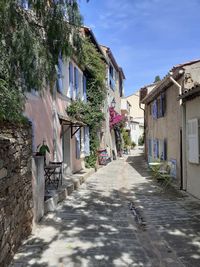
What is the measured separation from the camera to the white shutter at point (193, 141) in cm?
1059

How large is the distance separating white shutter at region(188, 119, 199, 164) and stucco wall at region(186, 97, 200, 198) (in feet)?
0.61

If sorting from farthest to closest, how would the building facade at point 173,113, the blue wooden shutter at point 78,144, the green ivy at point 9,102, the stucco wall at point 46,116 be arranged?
1. the blue wooden shutter at point 78,144
2. the building facade at point 173,113
3. the stucco wall at point 46,116
4. the green ivy at point 9,102

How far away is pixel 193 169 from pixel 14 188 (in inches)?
272

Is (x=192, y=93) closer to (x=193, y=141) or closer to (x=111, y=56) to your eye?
(x=193, y=141)

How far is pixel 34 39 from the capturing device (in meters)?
5.70

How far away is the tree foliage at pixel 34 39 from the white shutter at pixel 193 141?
568cm

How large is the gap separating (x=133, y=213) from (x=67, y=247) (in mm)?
3172

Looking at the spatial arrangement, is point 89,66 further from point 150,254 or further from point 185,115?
point 150,254

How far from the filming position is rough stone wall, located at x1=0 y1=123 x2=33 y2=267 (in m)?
5.09

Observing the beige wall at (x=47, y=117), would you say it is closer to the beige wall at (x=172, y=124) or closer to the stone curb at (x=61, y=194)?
the stone curb at (x=61, y=194)

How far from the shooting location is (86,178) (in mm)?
16078

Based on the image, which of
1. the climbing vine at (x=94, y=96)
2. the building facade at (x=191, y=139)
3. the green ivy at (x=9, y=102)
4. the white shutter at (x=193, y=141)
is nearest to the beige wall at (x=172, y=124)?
the building facade at (x=191, y=139)

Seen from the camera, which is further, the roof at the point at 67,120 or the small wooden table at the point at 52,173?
the roof at the point at 67,120

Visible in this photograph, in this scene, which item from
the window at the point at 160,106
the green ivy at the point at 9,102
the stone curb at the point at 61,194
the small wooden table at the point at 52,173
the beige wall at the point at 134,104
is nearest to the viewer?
the green ivy at the point at 9,102
